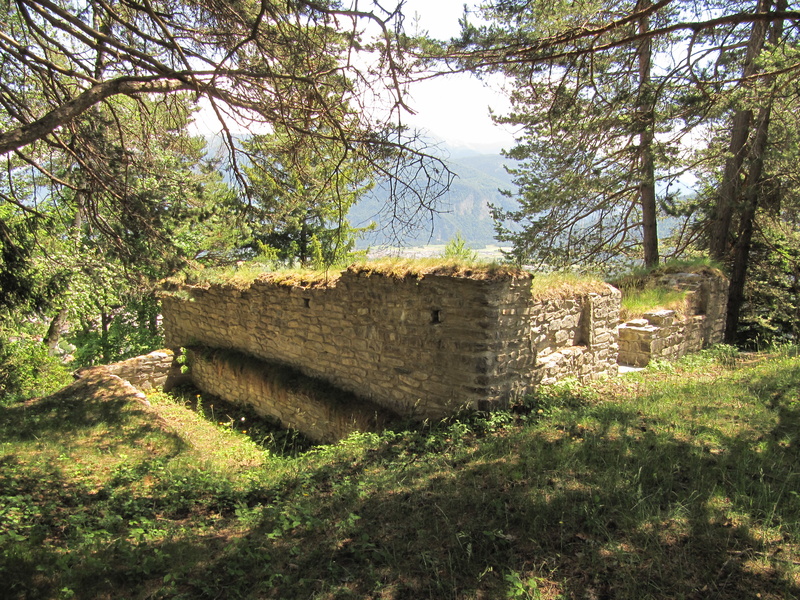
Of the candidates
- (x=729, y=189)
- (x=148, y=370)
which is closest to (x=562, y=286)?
(x=729, y=189)

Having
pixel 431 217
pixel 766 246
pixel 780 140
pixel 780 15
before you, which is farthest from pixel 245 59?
pixel 766 246

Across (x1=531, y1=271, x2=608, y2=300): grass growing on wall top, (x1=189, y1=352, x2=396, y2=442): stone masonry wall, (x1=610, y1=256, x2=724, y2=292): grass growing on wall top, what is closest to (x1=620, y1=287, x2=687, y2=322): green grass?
(x1=610, y1=256, x2=724, y2=292): grass growing on wall top

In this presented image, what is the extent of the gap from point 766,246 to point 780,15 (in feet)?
33.1

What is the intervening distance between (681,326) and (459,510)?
773 cm

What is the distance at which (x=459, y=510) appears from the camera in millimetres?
3344

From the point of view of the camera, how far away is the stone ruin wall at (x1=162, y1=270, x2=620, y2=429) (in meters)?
5.21

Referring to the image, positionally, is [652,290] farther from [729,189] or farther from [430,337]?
[430,337]

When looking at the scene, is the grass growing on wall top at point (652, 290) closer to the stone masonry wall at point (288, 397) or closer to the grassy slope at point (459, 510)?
the grassy slope at point (459, 510)

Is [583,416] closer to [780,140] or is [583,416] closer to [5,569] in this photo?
[5,569]

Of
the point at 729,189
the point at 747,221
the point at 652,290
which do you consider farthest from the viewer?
the point at 747,221

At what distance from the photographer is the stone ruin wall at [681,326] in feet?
27.3

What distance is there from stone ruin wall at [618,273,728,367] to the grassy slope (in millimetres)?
2471

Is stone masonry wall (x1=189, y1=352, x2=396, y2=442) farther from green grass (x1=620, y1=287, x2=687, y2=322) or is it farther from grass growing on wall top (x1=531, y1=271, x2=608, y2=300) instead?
green grass (x1=620, y1=287, x2=687, y2=322)

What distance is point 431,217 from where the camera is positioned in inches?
176
